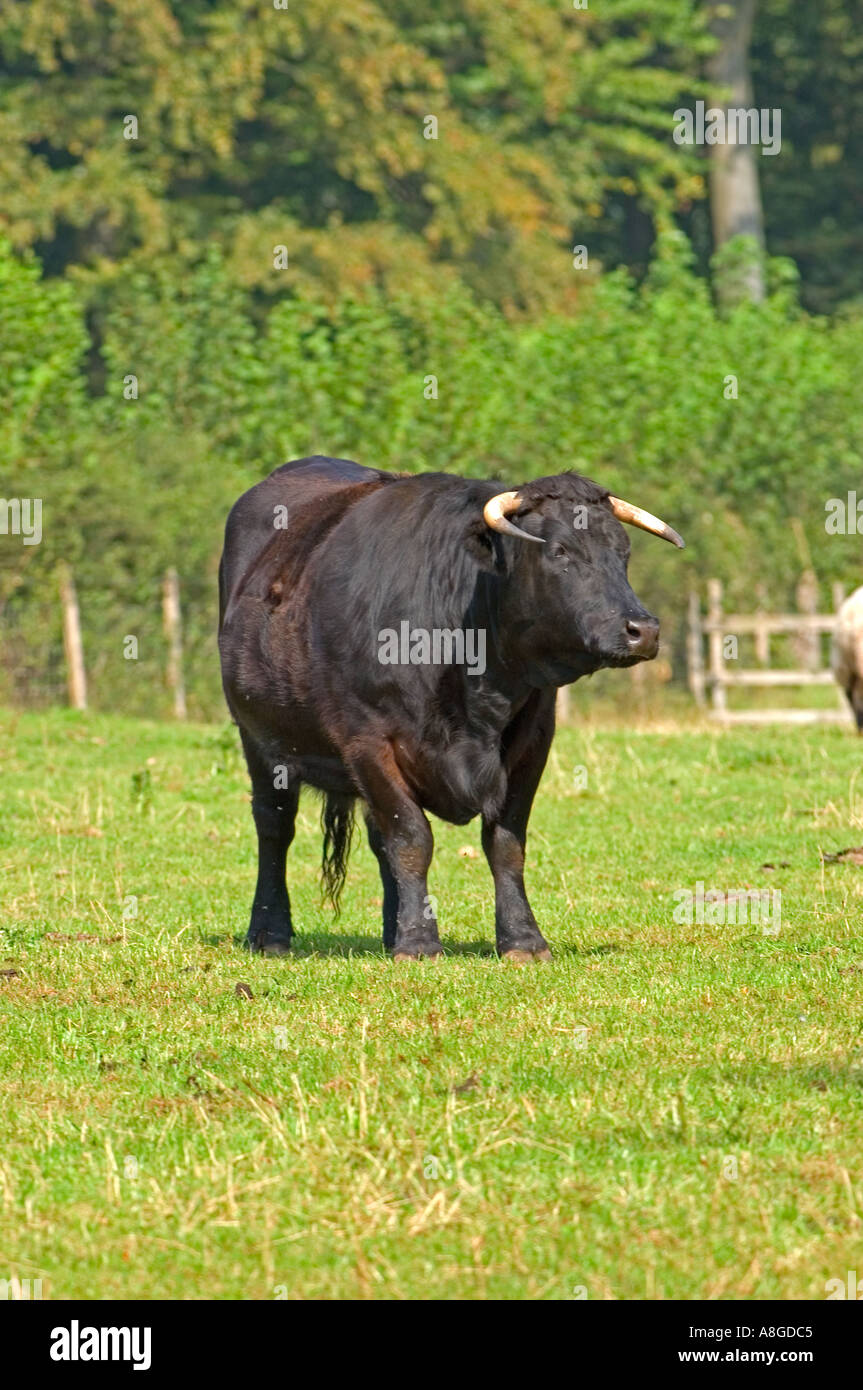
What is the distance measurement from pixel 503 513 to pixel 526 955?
193cm

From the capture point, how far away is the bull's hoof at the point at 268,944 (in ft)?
35.1

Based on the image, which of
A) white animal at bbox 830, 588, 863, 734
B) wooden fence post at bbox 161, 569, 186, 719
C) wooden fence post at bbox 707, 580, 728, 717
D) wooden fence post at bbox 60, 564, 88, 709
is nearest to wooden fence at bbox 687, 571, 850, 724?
wooden fence post at bbox 707, 580, 728, 717

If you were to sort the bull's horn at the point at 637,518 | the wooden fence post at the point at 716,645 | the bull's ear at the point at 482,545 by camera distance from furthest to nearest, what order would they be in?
1. the wooden fence post at the point at 716,645
2. the bull's ear at the point at 482,545
3. the bull's horn at the point at 637,518

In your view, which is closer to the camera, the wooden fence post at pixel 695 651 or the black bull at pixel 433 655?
the black bull at pixel 433 655

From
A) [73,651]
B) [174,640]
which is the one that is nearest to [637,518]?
[73,651]

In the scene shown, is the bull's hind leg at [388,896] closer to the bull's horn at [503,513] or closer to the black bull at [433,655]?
the black bull at [433,655]

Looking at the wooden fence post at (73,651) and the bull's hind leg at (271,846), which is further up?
the wooden fence post at (73,651)

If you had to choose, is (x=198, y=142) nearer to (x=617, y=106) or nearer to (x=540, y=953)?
(x=617, y=106)

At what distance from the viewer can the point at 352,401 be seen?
105 feet

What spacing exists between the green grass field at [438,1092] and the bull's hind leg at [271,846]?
0.23 metres

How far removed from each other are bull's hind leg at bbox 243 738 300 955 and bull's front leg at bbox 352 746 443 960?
0.99 metres

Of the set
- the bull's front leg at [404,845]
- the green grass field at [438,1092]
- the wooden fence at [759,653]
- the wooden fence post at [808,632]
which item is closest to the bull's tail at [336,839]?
the green grass field at [438,1092]

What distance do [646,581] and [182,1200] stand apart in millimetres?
26088
